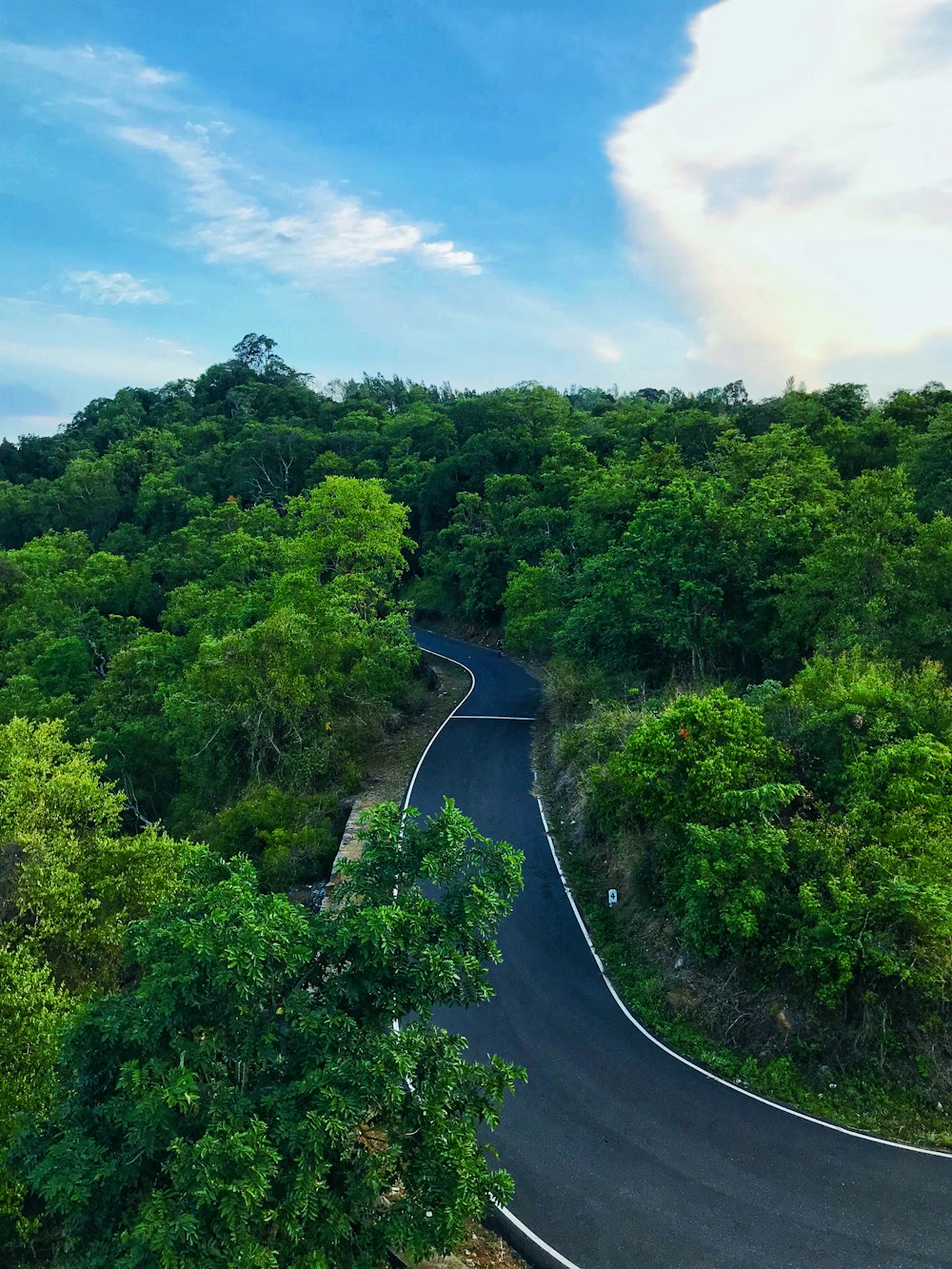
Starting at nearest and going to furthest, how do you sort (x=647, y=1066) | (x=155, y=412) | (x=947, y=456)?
(x=647, y=1066), (x=947, y=456), (x=155, y=412)

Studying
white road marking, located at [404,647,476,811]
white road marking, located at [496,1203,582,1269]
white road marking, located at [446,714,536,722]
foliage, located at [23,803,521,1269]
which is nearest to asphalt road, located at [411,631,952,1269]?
white road marking, located at [496,1203,582,1269]

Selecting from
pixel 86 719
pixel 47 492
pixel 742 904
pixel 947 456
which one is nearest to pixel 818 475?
pixel 947 456

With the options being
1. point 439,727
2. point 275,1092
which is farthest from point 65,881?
point 439,727

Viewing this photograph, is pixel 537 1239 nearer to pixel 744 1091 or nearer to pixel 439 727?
pixel 744 1091

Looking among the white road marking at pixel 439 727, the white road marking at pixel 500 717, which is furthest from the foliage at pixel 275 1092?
the white road marking at pixel 500 717

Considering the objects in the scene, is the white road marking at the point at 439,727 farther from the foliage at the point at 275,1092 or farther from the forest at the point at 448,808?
the foliage at the point at 275,1092

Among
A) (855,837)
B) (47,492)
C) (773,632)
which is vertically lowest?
(855,837)

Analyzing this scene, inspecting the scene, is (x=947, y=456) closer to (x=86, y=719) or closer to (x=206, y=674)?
(x=206, y=674)
